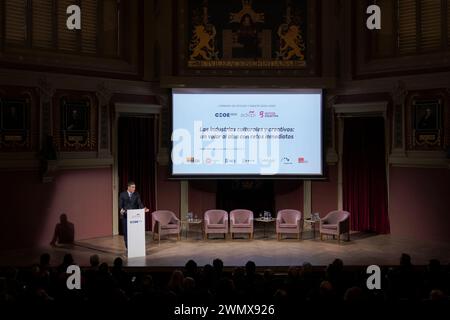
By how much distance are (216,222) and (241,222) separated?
537 mm

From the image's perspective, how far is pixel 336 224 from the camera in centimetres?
1134

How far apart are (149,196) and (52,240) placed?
7.95 ft

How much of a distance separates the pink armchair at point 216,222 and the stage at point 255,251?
23cm

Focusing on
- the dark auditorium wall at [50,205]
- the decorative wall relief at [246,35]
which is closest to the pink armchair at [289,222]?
the decorative wall relief at [246,35]

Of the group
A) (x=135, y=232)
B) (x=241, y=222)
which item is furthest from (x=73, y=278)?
(x=241, y=222)

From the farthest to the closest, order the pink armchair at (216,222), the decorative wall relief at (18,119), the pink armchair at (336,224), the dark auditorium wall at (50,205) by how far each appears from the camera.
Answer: the pink armchair at (216,222) → the pink armchair at (336,224) → the dark auditorium wall at (50,205) → the decorative wall relief at (18,119)

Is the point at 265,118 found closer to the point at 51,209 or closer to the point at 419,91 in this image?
the point at 419,91

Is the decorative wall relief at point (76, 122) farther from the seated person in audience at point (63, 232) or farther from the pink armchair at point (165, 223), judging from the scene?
the pink armchair at point (165, 223)

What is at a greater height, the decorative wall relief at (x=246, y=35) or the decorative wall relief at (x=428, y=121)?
the decorative wall relief at (x=246, y=35)

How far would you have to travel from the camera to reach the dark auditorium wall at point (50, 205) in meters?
10.5

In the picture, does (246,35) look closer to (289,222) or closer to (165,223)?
(289,222)

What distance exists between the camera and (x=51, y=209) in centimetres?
1111

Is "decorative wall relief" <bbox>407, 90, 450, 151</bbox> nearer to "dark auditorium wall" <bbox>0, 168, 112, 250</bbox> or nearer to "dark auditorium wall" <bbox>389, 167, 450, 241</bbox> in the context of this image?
"dark auditorium wall" <bbox>389, 167, 450, 241</bbox>
